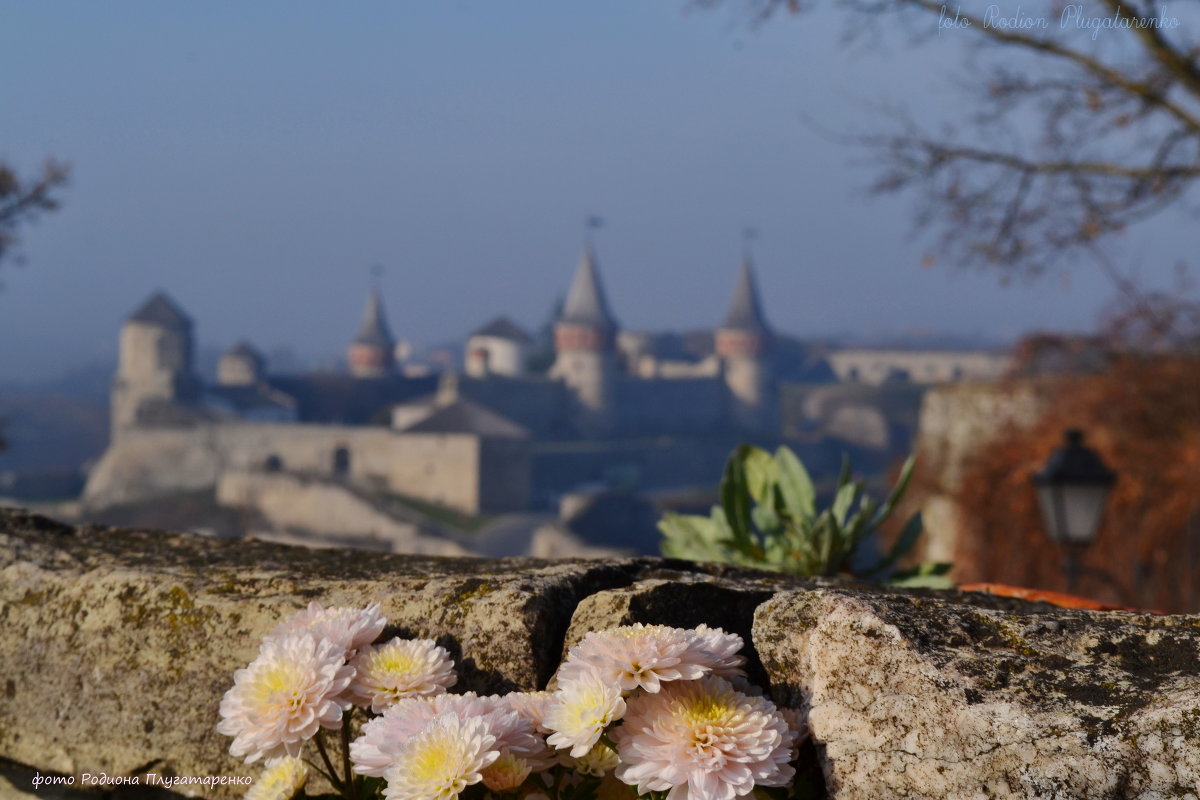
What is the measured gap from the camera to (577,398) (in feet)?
258

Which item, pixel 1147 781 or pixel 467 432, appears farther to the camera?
pixel 467 432

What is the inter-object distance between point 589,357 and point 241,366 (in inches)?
1029

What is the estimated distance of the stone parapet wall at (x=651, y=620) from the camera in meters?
1.01

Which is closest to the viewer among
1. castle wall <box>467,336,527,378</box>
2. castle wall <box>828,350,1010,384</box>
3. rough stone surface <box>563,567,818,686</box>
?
rough stone surface <box>563,567,818,686</box>

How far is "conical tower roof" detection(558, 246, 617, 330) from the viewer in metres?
81.0

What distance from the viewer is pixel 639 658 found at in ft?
3.57

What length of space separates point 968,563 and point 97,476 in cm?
6653

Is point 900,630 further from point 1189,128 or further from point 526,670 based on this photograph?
point 1189,128

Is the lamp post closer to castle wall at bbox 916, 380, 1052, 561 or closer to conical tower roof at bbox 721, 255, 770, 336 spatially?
castle wall at bbox 916, 380, 1052, 561

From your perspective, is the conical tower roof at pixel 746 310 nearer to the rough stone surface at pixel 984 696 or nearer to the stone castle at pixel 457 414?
the stone castle at pixel 457 414

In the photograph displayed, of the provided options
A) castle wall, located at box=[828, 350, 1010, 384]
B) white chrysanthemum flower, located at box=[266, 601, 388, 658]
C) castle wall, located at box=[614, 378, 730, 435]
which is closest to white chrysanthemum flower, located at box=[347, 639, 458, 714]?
white chrysanthemum flower, located at box=[266, 601, 388, 658]

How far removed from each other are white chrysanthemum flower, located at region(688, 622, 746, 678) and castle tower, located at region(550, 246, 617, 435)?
7594cm

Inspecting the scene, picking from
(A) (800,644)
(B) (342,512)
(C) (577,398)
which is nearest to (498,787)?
(A) (800,644)

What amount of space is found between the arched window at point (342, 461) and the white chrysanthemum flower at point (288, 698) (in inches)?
2529
